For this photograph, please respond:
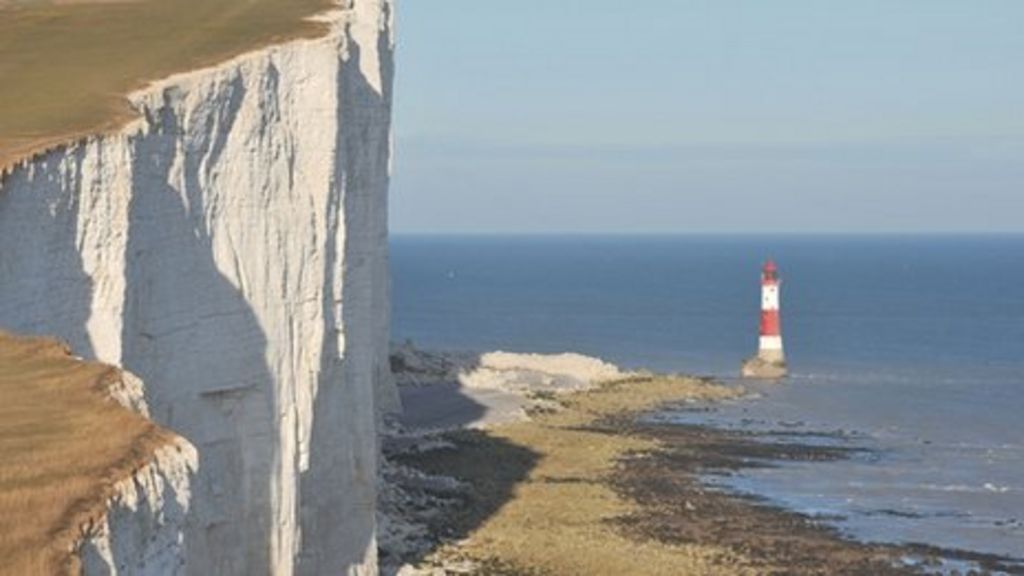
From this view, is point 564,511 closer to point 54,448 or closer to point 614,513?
point 614,513

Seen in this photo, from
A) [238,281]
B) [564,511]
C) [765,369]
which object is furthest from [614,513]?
[765,369]

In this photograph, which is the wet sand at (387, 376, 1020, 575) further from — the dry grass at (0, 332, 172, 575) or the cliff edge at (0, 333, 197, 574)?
the cliff edge at (0, 333, 197, 574)

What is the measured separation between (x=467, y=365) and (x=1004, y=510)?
26.7 metres

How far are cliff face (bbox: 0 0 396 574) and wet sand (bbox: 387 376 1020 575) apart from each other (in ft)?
13.6

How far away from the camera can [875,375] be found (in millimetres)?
82312

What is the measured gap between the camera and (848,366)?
87562mm

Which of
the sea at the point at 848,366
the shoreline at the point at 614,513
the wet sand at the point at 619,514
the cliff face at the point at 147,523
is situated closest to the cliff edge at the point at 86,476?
the cliff face at the point at 147,523

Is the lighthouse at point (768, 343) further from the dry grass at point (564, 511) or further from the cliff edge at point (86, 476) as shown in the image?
the cliff edge at point (86, 476)

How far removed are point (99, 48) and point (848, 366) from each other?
63.4m

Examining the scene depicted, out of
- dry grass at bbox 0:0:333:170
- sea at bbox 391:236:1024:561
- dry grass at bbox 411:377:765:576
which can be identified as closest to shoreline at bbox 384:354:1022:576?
dry grass at bbox 411:377:765:576

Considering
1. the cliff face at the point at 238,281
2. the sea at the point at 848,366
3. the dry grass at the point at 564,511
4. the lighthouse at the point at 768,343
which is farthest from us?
the lighthouse at the point at 768,343

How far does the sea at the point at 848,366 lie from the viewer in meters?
44.0

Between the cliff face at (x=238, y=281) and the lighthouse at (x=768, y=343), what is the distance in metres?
45.0

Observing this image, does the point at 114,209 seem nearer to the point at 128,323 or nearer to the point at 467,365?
the point at 128,323
